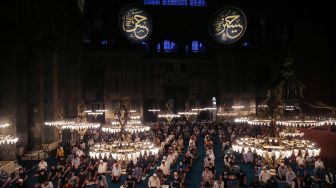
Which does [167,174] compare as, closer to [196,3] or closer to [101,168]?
[101,168]

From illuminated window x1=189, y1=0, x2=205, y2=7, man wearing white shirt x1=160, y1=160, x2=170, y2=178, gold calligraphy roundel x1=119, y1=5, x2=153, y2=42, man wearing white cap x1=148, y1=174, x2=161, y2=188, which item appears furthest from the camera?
illuminated window x1=189, y1=0, x2=205, y2=7

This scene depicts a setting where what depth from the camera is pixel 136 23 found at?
19.5 m

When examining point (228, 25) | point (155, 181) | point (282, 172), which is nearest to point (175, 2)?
point (228, 25)

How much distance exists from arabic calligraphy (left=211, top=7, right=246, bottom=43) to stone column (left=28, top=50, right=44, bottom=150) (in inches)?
379

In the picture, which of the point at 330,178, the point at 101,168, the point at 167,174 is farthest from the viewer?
the point at 167,174

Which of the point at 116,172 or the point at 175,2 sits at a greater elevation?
the point at 175,2

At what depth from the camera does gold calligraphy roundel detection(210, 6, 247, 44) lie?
731 inches

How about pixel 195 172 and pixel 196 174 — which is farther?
pixel 195 172

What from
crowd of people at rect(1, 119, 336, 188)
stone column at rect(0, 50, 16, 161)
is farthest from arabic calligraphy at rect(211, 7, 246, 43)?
stone column at rect(0, 50, 16, 161)

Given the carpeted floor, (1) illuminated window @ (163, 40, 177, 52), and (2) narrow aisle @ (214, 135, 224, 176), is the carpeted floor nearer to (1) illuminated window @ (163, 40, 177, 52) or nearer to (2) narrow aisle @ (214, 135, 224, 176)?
(2) narrow aisle @ (214, 135, 224, 176)

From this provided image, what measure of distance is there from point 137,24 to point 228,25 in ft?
15.7

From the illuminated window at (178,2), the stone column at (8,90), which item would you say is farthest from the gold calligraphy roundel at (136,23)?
the illuminated window at (178,2)

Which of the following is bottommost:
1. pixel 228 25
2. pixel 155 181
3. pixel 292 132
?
pixel 155 181

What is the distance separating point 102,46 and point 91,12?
4157 millimetres
